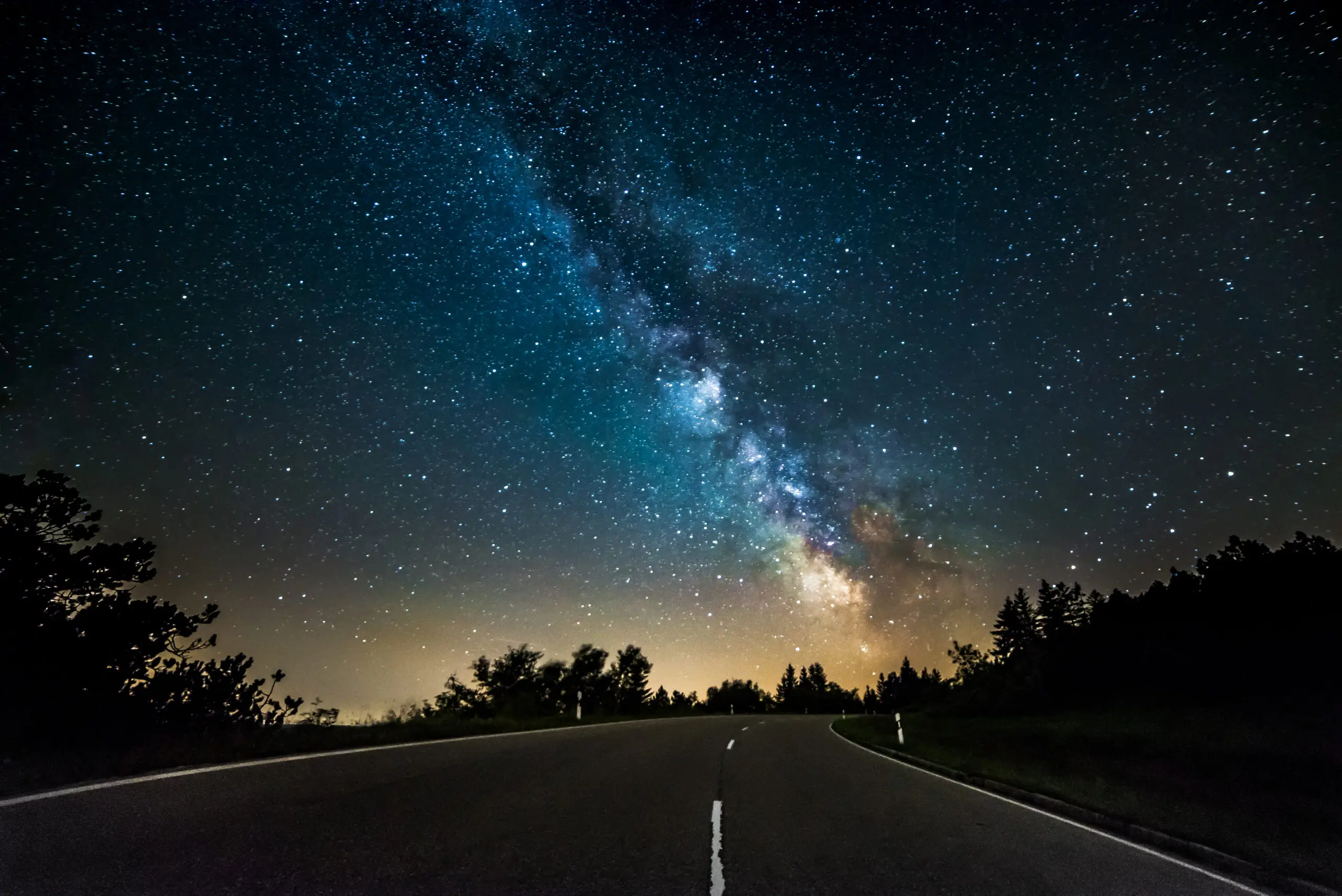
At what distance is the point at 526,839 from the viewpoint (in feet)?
19.0

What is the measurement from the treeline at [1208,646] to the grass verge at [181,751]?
58.6 m

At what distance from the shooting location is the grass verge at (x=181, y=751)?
6.68 m

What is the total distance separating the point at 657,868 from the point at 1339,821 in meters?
10.4

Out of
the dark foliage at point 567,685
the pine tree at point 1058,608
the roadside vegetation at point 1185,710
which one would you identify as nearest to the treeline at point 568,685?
the dark foliage at point 567,685

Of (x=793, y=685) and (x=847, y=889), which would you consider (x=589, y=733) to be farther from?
(x=793, y=685)

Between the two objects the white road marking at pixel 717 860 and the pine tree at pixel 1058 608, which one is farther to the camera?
the pine tree at pixel 1058 608

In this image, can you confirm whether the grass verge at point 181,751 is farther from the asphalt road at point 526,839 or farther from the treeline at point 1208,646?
the treeline at point 1208,646

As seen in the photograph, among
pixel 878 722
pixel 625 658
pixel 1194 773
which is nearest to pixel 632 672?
pixel 625 658

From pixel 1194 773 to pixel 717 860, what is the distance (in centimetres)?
1551

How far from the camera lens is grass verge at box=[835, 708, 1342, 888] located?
7.47 metres

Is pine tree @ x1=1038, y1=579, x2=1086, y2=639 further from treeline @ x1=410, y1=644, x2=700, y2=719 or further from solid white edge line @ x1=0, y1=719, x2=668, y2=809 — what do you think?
solid white edge line @ x1=0, y1=719, x2=668, y2=809

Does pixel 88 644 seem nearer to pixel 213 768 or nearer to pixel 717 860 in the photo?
pixel 213 768

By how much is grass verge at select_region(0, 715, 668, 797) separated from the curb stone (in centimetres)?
1165

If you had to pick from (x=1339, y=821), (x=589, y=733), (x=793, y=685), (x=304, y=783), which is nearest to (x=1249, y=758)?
Answer: (x=1339, y=821)
